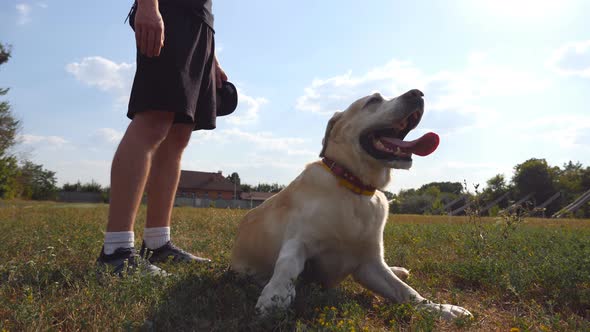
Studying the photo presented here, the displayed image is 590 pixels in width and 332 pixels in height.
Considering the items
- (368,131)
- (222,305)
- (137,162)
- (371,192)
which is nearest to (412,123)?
(368,131)

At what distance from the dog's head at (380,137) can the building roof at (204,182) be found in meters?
60.9

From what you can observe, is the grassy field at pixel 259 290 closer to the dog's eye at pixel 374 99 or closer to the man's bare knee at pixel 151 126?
the man's bare knee at pixel 151 126

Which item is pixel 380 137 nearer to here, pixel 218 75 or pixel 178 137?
pixel 178 137

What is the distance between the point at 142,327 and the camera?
1.74 metres

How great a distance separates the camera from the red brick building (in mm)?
61750

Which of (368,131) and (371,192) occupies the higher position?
(368,131)

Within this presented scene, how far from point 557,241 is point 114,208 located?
15.8ft

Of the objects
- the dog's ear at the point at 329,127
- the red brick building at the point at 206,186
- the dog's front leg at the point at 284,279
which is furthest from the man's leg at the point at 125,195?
the red brick building at the point at 206,186

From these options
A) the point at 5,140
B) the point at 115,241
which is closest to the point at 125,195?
the point at 115,241

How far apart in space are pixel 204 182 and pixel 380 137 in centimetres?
6287

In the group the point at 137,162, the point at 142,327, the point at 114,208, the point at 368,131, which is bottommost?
the point at 142,327

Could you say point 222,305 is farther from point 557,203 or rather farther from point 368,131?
point 557,203

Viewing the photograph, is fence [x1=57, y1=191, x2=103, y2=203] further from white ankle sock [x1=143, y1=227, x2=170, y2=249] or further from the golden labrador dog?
the golden labrador dog

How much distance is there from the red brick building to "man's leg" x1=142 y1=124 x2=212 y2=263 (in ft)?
193
